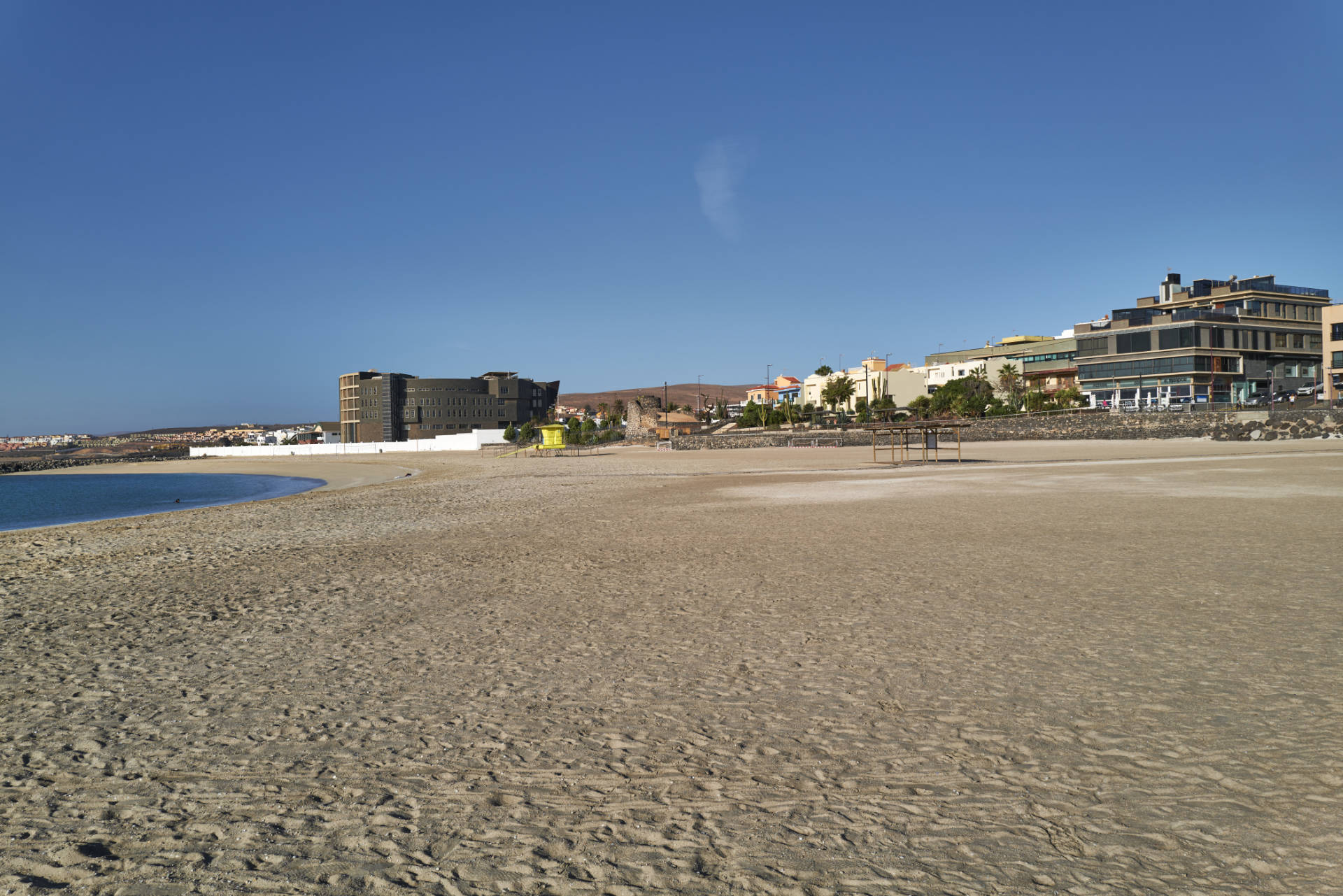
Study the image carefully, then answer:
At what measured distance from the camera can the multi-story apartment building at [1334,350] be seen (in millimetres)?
63312

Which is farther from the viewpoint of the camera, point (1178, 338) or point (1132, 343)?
point (1132, 343)

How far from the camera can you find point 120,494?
37.9 meters

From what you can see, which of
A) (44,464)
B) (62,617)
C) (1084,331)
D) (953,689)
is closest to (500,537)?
(62,617)

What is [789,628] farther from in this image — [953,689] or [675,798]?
[675,798]

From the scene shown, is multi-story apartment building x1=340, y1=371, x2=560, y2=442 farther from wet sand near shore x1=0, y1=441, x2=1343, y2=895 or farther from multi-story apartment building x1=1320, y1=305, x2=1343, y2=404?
wet sand near shore x1=0, y1=441, x2=1343, y2=895

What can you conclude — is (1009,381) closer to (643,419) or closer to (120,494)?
(643,419)

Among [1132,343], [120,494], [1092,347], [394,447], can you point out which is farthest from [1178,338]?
[394,447]

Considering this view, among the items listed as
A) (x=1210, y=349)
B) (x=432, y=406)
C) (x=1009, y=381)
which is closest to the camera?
(x=1210, y=349)

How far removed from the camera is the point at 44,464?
82500 millimetres

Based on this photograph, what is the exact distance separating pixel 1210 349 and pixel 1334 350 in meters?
11.8

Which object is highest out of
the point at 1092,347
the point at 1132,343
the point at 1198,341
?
the point at 1092,347

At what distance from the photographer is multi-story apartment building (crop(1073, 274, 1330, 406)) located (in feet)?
246

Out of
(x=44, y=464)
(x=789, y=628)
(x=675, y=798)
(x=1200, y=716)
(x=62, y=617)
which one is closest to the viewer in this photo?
(x=675, y=798)

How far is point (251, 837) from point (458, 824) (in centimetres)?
81
